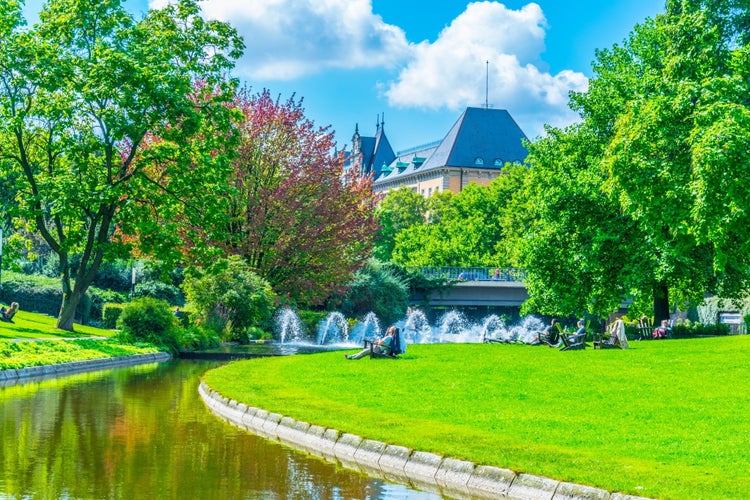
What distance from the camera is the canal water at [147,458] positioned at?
35.4 feet

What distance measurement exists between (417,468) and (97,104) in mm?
31334

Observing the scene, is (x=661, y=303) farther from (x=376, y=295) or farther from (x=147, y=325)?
(x=376, y=295)

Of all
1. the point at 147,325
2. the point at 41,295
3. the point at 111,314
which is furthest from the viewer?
the point at 41,295

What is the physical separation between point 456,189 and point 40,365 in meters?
113

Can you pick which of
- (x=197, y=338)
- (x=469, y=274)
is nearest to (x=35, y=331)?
(x=197, y=338)

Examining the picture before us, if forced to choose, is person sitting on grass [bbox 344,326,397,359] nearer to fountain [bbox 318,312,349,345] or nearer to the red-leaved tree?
the red-leaved tree

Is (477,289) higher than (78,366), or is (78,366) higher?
(477,289)

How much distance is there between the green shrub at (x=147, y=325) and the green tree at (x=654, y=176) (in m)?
15.2

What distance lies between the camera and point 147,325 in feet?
119

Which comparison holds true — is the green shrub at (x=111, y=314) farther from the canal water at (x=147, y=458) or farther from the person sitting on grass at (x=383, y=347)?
the canal water at (x=147, y=458)

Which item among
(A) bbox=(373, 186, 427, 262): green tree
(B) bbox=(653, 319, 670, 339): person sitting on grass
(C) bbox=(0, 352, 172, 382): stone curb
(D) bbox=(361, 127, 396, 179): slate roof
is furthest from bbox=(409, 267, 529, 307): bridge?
(D) bbox=(361, 127, 396, 179): slate roof

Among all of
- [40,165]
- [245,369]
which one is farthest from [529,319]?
[245,369]

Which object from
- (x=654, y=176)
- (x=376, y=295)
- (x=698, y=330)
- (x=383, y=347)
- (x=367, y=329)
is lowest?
(x=383, y=347)

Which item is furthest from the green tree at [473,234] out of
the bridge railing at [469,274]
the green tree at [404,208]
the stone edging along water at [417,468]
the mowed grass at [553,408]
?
the stone edging along water at [417,468]
